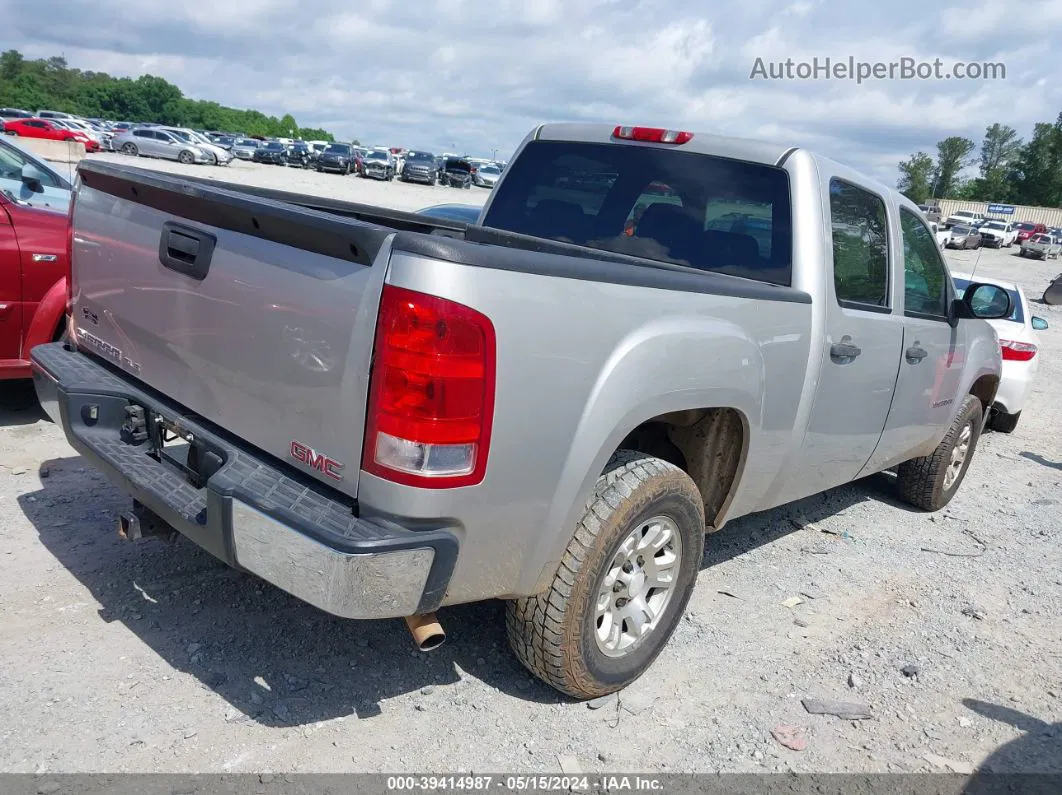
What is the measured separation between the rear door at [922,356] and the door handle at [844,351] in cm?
66

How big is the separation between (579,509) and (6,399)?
4859 mm

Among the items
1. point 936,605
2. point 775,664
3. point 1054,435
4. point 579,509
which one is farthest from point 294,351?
point 1054,435

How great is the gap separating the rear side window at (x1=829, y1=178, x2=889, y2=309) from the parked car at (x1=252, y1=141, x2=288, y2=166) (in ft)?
178

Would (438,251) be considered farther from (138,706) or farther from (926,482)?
(926,482)

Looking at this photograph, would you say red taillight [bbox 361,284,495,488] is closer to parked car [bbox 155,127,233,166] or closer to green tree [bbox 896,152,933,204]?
parked car [bbox 155,127,233,166]

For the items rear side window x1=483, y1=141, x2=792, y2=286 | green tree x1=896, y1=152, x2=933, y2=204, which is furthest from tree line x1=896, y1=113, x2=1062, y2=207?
rear side window x1=483, y1=141, x2=792, y2=286

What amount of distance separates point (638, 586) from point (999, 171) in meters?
128

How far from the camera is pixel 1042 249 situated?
48969 mm

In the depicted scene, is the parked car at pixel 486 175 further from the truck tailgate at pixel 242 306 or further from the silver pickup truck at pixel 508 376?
the truck tailgate at pixel 242 306

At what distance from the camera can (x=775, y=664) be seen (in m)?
3.56

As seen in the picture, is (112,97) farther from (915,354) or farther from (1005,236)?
(915,354)

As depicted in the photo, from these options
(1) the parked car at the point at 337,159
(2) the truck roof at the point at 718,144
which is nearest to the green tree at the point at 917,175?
(1) the parked car at the point at 337,159

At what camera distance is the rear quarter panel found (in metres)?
2.29

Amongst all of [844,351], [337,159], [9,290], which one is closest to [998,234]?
[337,159]
